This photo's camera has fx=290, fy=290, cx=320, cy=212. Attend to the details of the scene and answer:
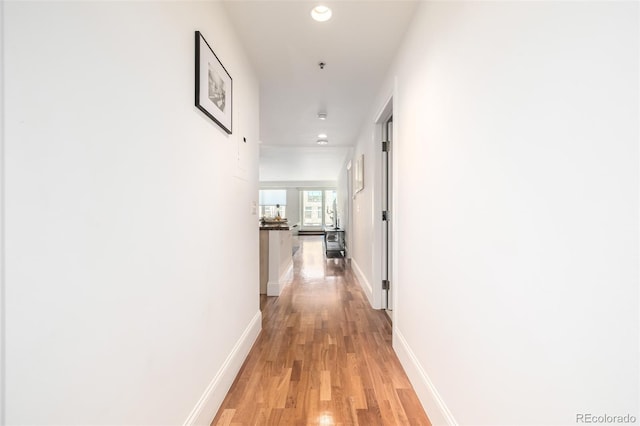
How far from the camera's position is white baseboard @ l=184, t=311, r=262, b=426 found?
1339 mm

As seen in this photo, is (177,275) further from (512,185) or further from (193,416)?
(512,185)

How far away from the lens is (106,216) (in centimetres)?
80

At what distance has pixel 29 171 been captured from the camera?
2.01 ft

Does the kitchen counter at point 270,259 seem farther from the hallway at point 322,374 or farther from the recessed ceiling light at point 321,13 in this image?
the recessed ceiling light at point 321,13

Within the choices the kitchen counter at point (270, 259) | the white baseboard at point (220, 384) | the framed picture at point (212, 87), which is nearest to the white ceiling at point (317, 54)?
the framed picture at point (212, 87)

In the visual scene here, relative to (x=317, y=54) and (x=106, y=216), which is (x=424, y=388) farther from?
(x=317, y=54)

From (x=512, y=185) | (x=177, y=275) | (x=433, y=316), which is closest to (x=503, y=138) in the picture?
(x=512, y=185)

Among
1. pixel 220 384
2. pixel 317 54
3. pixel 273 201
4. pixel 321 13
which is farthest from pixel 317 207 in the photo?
pixel 220 384

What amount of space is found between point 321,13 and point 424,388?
222 cm

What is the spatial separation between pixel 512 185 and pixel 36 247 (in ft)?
4.01

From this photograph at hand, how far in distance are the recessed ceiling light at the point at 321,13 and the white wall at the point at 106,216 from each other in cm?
63

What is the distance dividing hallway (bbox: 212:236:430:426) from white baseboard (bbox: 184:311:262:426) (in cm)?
5

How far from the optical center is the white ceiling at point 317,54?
1.75 m

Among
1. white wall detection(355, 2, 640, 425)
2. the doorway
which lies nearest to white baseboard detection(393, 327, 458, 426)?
white wall detection(355, 2, 640, 425)
